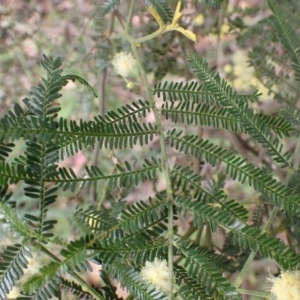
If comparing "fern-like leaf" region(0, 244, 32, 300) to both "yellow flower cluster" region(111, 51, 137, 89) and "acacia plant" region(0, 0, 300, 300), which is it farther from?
"yellow flower cluster" region(111, 51, 137, 89)

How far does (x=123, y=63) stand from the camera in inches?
30.5

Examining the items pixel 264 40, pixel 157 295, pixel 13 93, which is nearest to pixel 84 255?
pixel 157 295

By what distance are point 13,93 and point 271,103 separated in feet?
2.17

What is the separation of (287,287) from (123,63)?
1.45 feet

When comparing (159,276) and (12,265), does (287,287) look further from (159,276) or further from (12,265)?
(12,265)

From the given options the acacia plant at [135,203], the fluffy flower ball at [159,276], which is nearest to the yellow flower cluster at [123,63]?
the acacia plant at [135,203]

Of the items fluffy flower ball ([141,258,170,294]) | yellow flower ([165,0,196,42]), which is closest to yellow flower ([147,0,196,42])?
yellow flower ([165,0,196,42])

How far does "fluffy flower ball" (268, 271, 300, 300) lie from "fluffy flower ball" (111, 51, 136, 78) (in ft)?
1.37

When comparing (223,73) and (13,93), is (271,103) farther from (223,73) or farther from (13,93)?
(13,93)

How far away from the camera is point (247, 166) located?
45 centimetres

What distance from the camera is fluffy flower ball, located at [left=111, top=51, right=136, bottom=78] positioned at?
2.54 feet

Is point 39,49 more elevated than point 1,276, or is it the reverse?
point 39,49

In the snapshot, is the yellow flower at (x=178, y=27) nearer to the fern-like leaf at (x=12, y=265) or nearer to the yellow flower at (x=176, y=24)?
the yellow flower at (x=176, y=24)

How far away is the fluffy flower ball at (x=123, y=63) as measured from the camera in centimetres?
77
